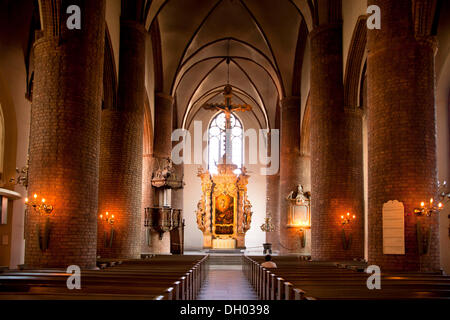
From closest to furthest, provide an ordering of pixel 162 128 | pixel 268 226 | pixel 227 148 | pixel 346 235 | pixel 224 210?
1. pixel 346 235
2. pixel 162 128
3. pixel 268 226
4. pixel 224 210
5. pixel 227 148

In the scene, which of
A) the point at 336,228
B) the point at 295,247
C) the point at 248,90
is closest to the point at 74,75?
the point at 336,228

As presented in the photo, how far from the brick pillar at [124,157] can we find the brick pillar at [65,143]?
5.07 m

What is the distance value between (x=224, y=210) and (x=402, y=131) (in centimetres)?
2138

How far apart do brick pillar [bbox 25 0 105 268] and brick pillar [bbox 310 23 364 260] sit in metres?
8.73

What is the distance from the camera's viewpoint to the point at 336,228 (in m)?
17.8

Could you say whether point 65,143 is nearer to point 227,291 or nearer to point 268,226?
point 227,291

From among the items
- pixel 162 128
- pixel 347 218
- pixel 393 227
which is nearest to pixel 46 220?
pixel 393 227

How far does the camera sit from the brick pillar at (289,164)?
26.2 meters

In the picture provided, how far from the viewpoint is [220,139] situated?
40.4 m

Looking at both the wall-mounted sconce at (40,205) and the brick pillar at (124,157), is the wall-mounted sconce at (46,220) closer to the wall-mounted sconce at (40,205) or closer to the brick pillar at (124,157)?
the wall-mounted sconce at (40,205)

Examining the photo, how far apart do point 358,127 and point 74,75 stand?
1060cm

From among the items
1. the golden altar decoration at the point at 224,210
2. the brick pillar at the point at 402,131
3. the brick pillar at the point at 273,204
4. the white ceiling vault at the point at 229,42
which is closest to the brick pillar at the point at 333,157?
the white ceiling vault at the point at 229,42

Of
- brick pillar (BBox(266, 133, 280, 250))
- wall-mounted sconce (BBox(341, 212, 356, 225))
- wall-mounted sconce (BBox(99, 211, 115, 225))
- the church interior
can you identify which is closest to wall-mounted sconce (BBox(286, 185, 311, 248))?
the church interior

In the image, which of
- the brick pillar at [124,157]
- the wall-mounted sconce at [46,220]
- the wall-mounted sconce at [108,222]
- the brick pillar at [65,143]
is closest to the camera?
the wall-mounted sconce at [46,220]
